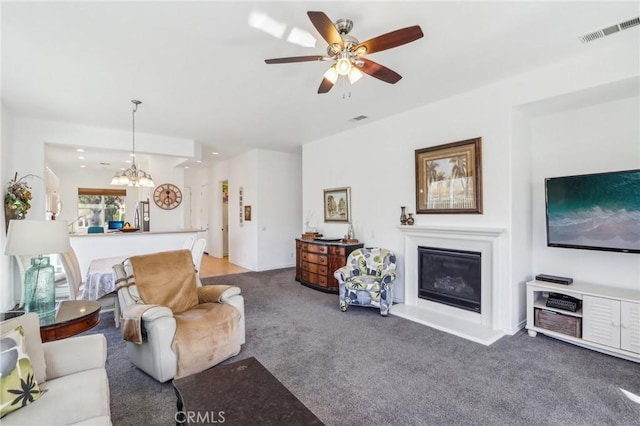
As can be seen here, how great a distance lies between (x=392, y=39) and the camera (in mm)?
2049

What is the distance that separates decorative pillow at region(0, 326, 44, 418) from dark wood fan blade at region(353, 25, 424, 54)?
105 inches

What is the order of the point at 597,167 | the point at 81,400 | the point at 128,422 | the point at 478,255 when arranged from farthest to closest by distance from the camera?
the point at 478,255, the point at 597,167, the point at 128,422, the point at 81,400

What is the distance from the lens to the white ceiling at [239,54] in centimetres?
218

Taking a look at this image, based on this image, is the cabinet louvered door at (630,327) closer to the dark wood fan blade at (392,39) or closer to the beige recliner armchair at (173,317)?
the dark wood fan blade at (392,39)

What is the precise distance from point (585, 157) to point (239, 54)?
383cm

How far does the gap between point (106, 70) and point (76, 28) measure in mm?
726

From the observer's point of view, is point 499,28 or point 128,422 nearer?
point 128,422

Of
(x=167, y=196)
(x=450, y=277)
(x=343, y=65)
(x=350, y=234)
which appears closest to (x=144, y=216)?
(x=167, y=196)

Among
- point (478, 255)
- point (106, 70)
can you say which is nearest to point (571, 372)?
point (478, 255)

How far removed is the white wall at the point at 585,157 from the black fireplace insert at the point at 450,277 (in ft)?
2.61

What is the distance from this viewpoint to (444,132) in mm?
3971

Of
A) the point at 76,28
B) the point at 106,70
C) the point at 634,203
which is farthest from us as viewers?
the point at 106,70

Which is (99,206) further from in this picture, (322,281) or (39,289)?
(39,289)

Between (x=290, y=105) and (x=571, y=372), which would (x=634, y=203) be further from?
(x=290, y=105)
